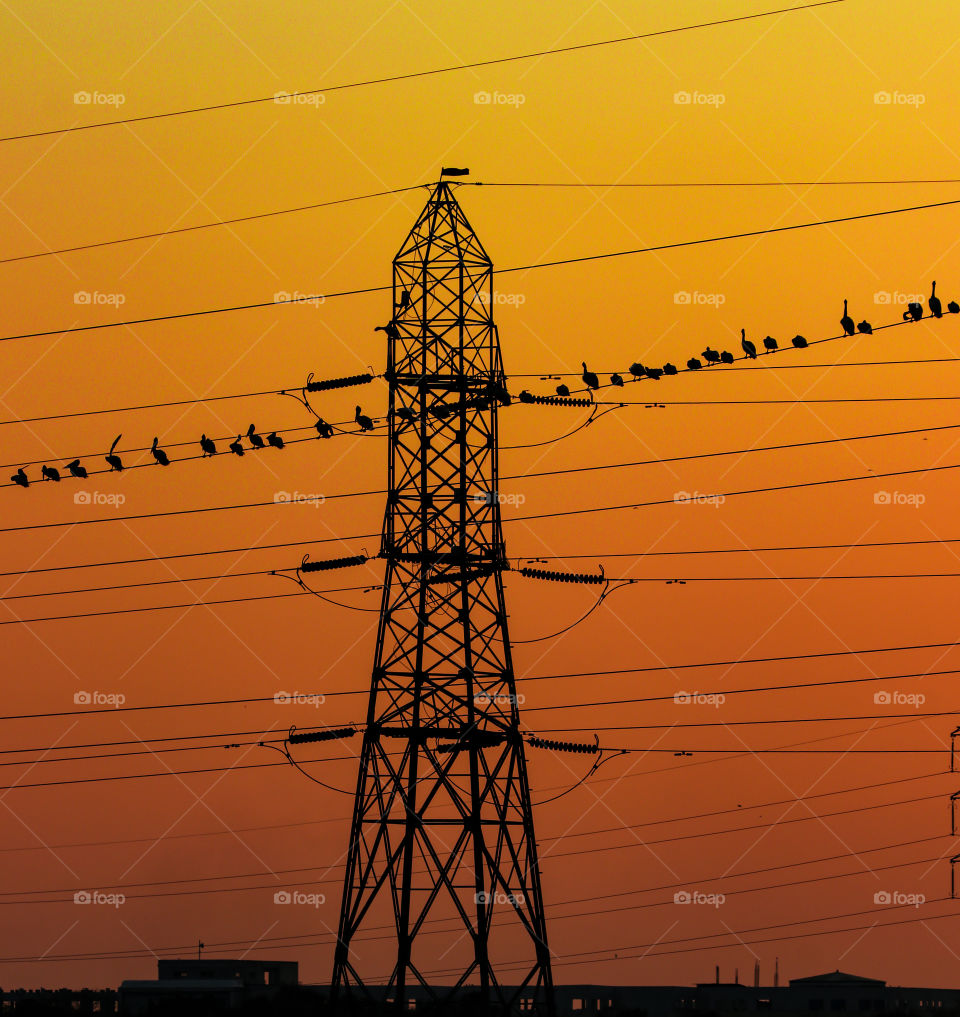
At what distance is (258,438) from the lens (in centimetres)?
5750

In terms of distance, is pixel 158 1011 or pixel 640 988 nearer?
pixel 158 1011

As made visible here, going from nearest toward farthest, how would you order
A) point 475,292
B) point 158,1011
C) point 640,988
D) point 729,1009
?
point 475,292, point 158,1011, point 729,1009, point 640,988

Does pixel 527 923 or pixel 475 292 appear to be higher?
pixel 475 292

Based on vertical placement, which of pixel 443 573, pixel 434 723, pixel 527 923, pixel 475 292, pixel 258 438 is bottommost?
pixel 527 923

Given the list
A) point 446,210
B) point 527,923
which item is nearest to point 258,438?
point 446,210

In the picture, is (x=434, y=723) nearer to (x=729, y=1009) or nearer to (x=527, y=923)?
(x=527, y=923)

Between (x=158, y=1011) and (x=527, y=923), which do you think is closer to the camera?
(x=527, y=923)

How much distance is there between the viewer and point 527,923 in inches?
2105

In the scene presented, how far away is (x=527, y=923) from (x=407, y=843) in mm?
4032

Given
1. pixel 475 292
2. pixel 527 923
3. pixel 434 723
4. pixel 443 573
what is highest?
pixel 475 292

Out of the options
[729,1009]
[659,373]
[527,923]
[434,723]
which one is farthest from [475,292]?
[729,1009]

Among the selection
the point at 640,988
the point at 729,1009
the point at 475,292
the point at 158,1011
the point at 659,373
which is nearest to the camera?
the point at 659,373

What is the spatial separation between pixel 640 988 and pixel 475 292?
345 ft

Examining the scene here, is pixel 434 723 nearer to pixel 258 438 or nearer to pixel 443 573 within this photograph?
pixel 443 573
